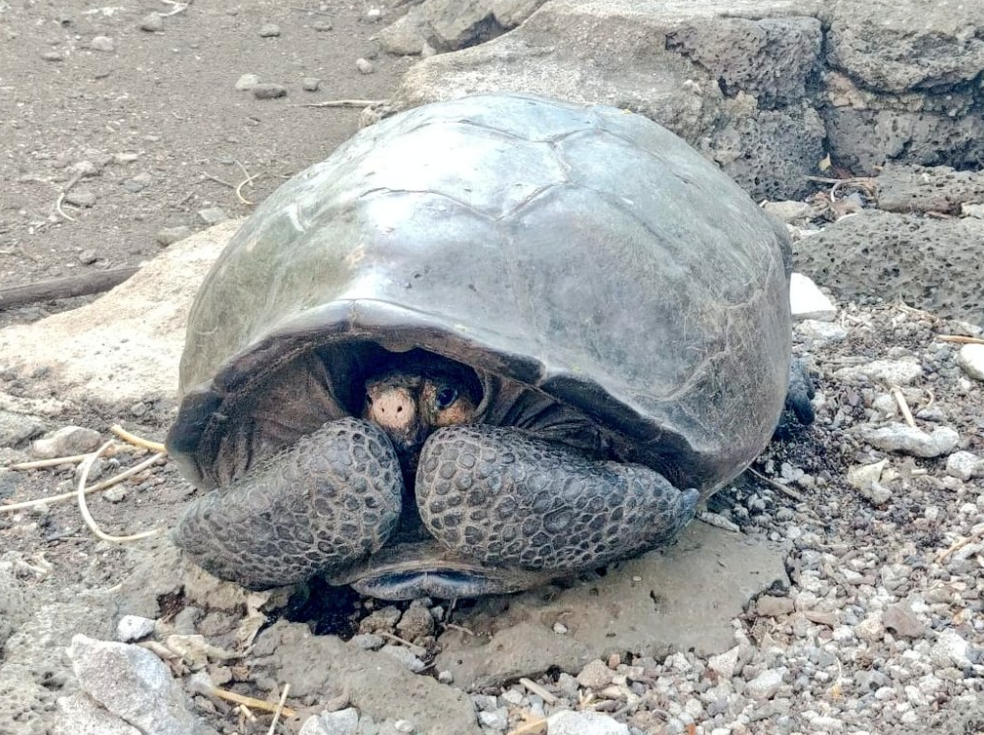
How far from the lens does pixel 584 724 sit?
2.28 meters

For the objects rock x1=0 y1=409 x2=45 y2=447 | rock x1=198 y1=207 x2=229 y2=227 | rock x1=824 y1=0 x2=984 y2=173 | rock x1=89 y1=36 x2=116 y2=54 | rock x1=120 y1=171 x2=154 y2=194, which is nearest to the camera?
rock x1=0 y1=409 x2=45 y2=447

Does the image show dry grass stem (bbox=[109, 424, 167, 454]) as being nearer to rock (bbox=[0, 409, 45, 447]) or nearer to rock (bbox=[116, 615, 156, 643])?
rock (bbox=[0, 409, 45, 447])

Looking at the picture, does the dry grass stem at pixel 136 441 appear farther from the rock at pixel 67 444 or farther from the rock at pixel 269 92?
the rock at pixel 269 92

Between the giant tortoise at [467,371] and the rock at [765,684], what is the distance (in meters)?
0.34

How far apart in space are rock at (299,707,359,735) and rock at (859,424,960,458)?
5.33 ft

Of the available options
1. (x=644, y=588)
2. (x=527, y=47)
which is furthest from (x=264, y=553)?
(x=527, y=47)

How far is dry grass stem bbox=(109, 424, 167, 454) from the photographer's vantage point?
3.56 m

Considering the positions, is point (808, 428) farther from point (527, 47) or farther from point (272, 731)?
point (527, 47)

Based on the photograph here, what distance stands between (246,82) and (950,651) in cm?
559

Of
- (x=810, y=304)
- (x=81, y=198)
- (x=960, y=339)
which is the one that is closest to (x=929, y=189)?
(x=810, y=304)

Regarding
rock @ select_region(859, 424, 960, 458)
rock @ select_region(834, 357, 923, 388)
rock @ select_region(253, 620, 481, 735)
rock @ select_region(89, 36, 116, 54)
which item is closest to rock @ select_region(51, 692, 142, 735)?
rock @ select_region(253, 620, 481, 735)

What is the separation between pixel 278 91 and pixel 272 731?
16.8 feet

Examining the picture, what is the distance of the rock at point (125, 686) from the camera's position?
222 centimetres

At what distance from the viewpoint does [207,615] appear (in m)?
2.74
